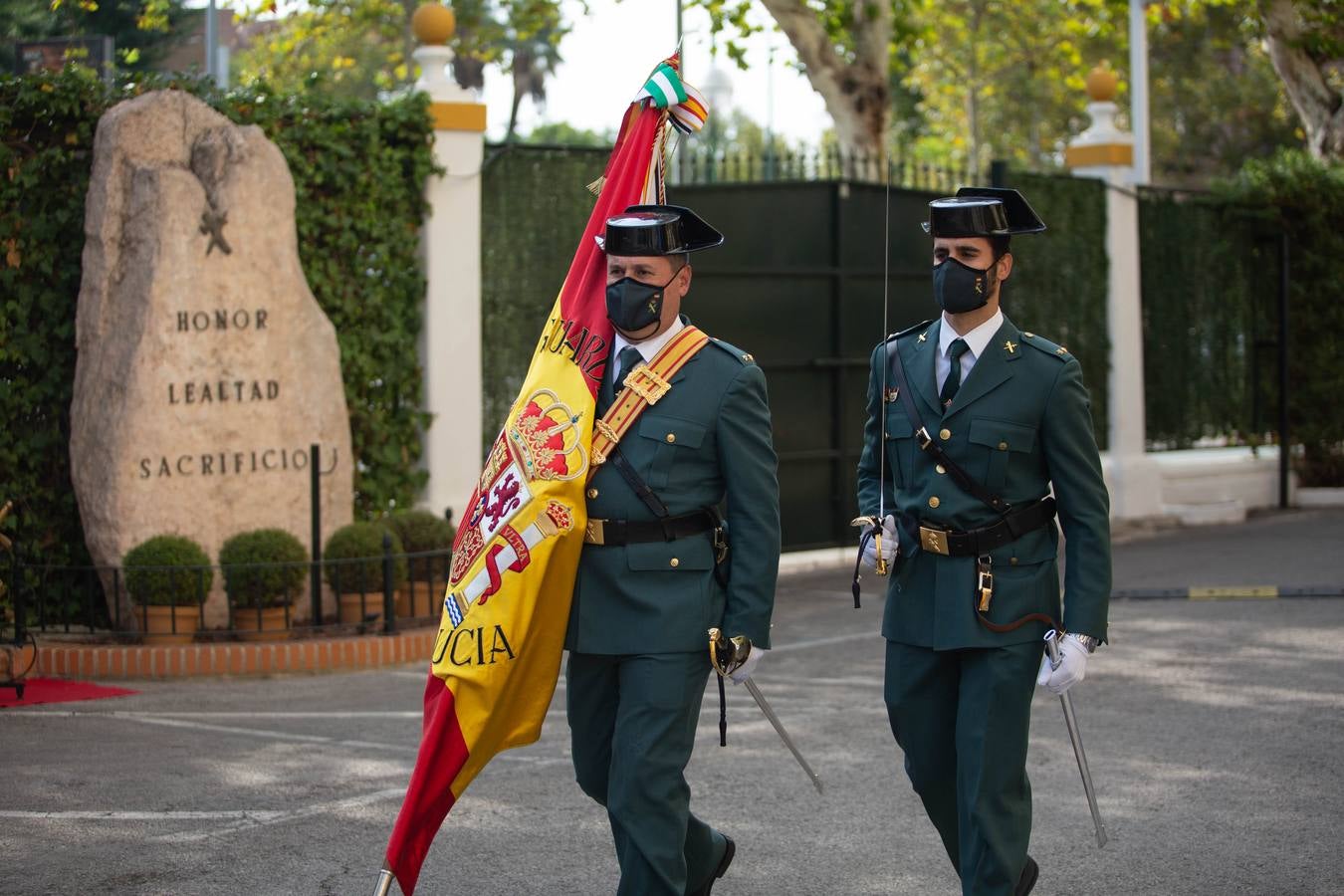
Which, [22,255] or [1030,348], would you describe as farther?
[22,255]

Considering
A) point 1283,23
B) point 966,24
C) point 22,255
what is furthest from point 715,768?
point 966,24

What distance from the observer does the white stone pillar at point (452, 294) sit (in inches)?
444

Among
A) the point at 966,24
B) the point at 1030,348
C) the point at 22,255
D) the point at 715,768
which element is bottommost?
the point at 715,768

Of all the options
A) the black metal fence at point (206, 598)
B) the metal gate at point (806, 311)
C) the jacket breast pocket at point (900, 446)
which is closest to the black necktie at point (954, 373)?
the jacket breast pocket at point (900, 446)

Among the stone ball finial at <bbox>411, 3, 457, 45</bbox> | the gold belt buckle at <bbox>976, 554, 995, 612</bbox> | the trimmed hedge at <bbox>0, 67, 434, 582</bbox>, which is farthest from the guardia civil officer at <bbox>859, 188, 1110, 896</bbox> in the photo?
the stone ball finial at <bbox>411, 3, 457, 45</bbox>

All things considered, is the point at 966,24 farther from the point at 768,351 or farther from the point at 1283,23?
the point at 768,351

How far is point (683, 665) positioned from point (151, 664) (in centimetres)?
527

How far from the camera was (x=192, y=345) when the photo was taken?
9.82 meters

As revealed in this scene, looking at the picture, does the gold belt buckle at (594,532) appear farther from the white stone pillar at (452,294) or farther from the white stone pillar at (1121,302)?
the white stone pillar at (1121,302)

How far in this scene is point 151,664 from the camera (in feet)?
29.8

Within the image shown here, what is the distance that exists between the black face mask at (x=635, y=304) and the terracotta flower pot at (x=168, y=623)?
5323 millimetres

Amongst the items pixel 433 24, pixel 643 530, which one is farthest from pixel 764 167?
pixel 643 530

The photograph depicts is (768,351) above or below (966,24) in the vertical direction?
below

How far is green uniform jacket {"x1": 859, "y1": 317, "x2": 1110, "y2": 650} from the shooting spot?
4.73 metres
